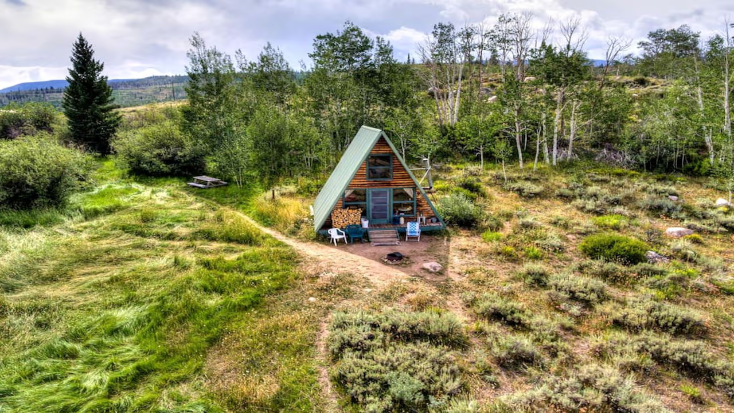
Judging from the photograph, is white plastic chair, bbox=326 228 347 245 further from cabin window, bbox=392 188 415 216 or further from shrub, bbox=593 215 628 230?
shrub, bbox=593 215 628 230

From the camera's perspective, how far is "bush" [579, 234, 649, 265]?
42.8 feet

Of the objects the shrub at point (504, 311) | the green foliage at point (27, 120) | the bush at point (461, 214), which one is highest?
the green foliage at point (27, 120)

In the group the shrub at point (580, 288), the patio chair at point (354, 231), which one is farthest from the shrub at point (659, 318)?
the patio chair at point (354, 231)

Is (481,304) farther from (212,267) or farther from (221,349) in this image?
(212,267)

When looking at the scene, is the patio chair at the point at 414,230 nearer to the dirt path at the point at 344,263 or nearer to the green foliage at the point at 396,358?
the dirt path at the point at 344,263

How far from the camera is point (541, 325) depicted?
29.7 feet

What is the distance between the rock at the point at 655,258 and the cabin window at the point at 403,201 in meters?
10.0

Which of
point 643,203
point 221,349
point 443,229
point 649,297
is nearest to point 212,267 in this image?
point 221,349

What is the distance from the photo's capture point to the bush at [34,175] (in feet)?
53.7

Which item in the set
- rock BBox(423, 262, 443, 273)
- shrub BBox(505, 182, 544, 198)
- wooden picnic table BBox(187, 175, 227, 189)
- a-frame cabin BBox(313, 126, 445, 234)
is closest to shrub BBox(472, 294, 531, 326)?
rock BBox(423, 262, 443, 273)

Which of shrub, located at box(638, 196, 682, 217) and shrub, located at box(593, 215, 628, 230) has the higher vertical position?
shrub, located at box(638, 196, 682, 217)

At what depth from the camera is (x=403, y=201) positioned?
1658 cm

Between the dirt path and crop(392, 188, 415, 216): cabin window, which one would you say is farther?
crop(392, 188, 415, 216): cabin window

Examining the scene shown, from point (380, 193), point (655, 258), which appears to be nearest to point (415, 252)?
point (380, 193)
